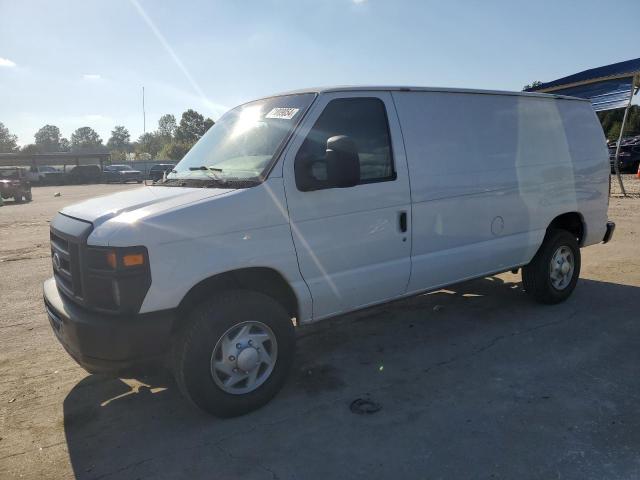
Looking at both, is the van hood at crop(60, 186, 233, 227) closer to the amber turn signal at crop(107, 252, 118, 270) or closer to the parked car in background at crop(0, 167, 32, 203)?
the amber turn signal at crop(107, 252, 118, 270)

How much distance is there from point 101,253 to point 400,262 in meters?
2.23

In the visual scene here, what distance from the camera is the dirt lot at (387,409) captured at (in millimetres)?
2840

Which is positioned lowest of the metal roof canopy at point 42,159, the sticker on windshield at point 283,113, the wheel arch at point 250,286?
the wheel arch at point 250,286

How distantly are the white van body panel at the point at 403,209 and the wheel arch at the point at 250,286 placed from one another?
0.29ft

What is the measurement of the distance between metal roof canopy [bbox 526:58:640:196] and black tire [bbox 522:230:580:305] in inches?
353

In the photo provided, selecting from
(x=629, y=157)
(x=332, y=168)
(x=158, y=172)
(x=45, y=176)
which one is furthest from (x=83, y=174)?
(x=332, y=168)

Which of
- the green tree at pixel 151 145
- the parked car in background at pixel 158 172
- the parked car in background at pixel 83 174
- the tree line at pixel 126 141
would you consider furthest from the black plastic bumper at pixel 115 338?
the green tree at pixel 151 145

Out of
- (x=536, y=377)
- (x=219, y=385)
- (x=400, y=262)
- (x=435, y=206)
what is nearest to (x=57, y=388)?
(x=219, y=385)

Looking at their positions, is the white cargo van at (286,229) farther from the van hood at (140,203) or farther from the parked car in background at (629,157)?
the parked car in background at (629,157)

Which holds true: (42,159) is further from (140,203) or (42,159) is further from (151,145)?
(151,145)

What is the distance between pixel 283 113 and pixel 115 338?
1967mm

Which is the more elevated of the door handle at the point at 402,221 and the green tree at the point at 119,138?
the green tree at the point at 119,138

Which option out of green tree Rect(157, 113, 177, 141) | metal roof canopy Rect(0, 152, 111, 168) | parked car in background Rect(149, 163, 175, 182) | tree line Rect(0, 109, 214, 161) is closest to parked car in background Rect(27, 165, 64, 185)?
metal roof canopy Rect(0, 152, 111, 168)

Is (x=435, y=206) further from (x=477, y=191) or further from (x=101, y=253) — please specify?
(x=101, y=253)
